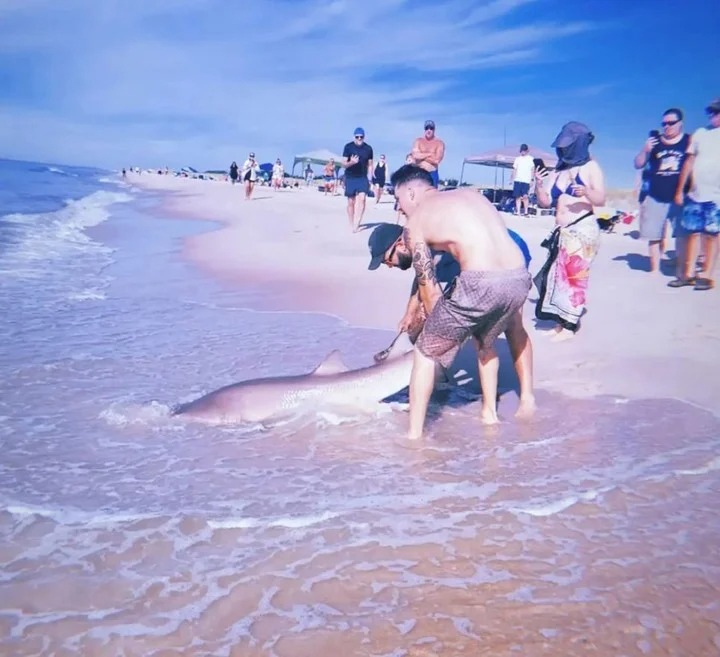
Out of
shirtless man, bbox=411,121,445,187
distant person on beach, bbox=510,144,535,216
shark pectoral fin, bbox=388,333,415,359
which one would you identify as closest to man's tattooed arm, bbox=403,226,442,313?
shark pectoral fin, bbox=388,333,415,359

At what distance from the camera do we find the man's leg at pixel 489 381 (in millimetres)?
4402

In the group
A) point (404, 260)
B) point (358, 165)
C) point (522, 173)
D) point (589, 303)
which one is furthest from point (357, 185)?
point (404, 260)

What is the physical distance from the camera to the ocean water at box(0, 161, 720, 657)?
7.57 ft

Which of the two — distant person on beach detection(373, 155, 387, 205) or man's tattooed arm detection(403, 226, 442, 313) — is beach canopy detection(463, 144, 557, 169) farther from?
man's tattooed arm detection(403, 226, 442, 313)

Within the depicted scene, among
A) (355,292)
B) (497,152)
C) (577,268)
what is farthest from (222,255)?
(497,152)

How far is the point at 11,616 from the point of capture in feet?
7.76

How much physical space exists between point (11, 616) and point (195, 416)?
1973 millimetres

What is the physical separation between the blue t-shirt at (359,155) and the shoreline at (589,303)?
1.35 m

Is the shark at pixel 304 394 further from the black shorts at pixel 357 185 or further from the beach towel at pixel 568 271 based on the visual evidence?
the black shorts at pixel 357 185

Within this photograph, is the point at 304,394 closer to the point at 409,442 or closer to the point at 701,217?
the point at 409,442

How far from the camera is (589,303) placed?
306 inches

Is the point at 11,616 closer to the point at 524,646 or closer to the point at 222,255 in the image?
the point at 524,646

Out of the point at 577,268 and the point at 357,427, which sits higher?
the point at 577,268

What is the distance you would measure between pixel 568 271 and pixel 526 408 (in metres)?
1.98
